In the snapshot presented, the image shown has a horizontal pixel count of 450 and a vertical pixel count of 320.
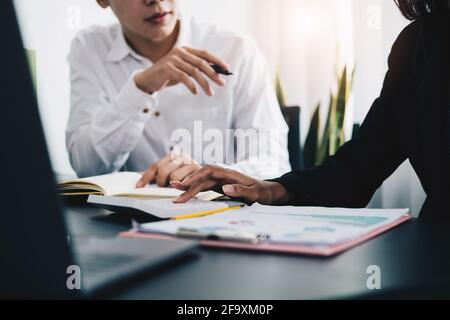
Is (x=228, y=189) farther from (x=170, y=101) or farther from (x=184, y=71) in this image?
(x=170, y=101)

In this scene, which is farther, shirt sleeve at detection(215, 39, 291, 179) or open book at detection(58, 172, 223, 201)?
shirt sleeve at detection(215, 39, 291, 179)

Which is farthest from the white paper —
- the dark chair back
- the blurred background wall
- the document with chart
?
the blurred background wall

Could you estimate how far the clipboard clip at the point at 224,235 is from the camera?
43 cm

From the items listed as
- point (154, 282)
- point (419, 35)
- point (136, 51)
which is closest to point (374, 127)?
point (419, 35)

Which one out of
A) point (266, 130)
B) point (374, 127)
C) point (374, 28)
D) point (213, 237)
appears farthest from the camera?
point (374, 28)

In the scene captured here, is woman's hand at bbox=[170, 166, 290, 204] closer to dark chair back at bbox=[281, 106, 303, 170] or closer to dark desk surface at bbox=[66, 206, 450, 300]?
dark desk surface at bbox=[66, 206, 450, 300]

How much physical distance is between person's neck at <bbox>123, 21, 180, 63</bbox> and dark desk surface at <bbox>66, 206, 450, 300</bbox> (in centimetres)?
117

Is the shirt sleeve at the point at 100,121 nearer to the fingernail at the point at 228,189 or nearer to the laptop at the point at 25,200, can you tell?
the fingernail at the point at 228,189

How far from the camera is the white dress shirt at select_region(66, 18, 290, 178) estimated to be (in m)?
1.32

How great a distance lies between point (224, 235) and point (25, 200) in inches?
9.6

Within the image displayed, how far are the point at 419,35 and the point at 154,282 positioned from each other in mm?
644

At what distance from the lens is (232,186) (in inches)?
26.2
